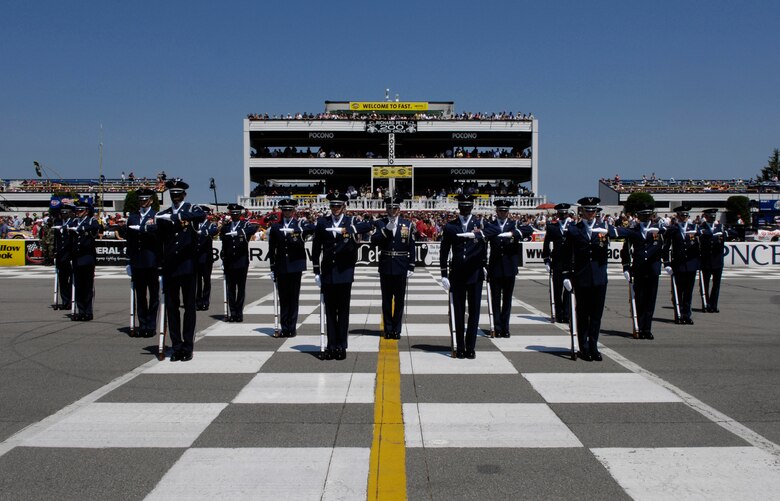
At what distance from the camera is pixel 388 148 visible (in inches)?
2835

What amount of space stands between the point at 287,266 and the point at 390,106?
68.0 meters

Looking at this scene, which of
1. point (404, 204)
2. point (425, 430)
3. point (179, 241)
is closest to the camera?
point (425, 430)

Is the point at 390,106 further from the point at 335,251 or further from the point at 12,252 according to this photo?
the point at 335,251

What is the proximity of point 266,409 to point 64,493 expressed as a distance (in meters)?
2.15

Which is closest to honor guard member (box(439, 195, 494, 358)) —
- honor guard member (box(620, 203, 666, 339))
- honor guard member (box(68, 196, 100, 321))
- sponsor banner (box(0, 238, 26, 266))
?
honor guard member (box(620, 203, 666, 339))

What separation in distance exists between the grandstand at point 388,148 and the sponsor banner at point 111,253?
4192cm

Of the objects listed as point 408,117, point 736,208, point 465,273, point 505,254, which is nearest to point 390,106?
point 408,117

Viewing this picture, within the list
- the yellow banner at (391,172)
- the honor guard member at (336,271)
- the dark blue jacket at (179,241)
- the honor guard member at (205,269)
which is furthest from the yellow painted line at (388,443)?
the yellow banner at (391,172)

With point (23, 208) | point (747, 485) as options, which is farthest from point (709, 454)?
point (23, 208)

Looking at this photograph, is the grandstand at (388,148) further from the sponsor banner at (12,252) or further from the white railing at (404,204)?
the sponsor banner at (12,252)

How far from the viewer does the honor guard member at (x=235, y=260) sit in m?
12.2

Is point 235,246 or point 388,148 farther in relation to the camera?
point 388,148

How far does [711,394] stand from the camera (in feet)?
22.5

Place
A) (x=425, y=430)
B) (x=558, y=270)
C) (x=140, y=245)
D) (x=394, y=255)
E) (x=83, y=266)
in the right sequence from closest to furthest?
1. (x=425, y=430)
2. (x=394, y=255)
3. (x=140, y=245)
4. (x=558, y=270)
5. (x=83, y=266)
